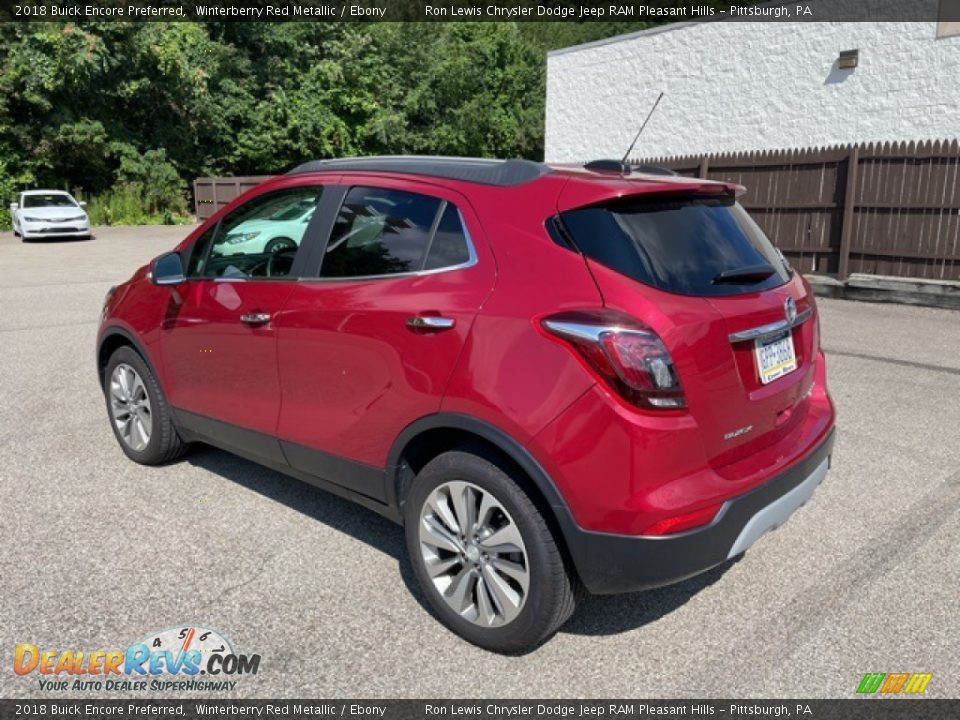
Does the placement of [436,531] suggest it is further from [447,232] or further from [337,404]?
Answer: [447,232]

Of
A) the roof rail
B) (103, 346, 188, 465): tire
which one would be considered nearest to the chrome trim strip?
the roof rail

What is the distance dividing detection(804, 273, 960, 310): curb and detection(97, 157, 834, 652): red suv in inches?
326

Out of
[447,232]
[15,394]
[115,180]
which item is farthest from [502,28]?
[447,232]

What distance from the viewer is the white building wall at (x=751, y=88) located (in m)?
13.7

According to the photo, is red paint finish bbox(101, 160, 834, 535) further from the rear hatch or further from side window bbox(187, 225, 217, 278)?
side window bbox(187, 225, 217, 278)

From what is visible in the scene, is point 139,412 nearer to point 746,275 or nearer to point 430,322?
point 430,322

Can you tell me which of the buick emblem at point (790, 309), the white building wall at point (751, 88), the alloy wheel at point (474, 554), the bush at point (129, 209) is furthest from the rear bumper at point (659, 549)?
the bush at point (129, 209)

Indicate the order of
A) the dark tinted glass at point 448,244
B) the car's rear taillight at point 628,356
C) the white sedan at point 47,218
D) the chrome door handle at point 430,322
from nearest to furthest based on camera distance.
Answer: the car's rear taillight at point 628,356 < the chrome door handle at point 430,322 < the dark tinted glass at point 448,244 < the white sedan at point 47,218

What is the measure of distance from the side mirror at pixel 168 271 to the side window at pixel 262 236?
82 millimetres

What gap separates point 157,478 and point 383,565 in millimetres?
1783

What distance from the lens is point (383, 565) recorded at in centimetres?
354

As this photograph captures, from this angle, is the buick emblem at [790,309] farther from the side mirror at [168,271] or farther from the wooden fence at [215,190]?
the wooden fence at [215,190]

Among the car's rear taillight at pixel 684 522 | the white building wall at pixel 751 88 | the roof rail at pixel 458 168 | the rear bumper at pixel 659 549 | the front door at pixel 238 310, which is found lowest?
the rear bumper at pixel 659 549

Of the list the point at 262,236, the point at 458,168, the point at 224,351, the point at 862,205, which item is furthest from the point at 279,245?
the point at 862,205
